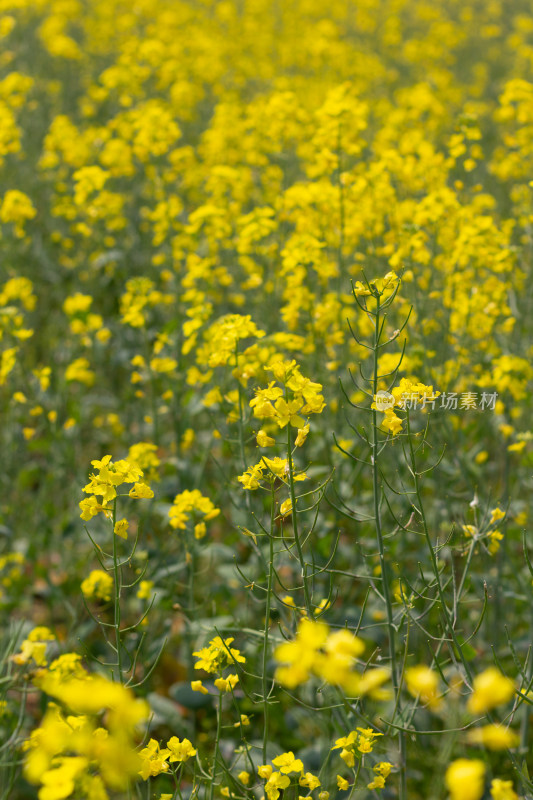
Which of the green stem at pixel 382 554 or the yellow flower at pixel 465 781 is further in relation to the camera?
the green stem at pixel 382 554

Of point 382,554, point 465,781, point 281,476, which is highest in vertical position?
point 465,781

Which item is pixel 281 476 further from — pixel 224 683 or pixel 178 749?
pixel 178 749

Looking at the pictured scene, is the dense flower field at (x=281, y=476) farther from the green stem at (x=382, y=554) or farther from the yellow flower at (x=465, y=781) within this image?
the yellow flower at (x=465, y=781)

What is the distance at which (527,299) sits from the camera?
12.7 ft

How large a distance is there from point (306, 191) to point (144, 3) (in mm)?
6163

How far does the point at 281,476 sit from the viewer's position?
1.96m

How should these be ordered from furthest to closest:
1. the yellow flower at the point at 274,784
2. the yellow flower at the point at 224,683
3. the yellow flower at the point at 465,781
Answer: the yellow flower at the point at 224,683 → the yellow flower at the point at 274,784 → the yellow flower at the point at 465,781

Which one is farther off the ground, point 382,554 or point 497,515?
point 382,554

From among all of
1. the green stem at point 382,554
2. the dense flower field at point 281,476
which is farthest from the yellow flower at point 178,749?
the green stem at point 382,554

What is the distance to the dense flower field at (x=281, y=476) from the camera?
2021 millimetres

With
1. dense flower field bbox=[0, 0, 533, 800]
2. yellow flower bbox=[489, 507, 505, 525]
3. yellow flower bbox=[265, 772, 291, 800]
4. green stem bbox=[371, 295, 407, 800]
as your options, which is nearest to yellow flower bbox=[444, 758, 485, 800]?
dense flower field bbox=[0, 0, 533, 800]

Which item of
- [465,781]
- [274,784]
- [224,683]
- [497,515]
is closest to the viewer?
[465,781]

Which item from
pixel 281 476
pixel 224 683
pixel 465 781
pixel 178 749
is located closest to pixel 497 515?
pixel 281 476

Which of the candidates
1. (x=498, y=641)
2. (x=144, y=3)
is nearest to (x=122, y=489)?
(x=498, y=641)
